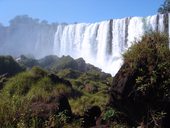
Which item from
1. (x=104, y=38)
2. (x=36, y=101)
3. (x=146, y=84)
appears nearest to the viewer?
(x=146, y=84)

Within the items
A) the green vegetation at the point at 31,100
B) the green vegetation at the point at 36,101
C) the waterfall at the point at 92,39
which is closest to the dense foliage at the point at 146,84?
the green vegetation at the point at 36,101

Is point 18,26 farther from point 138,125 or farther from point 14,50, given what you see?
point 138,125

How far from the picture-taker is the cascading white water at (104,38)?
2050 inches

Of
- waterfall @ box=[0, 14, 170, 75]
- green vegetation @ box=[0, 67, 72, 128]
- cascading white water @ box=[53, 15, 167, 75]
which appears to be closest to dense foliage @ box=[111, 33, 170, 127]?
green vegetation @ box=[0, 67, 72, 128]

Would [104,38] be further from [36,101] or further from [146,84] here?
[146,84]

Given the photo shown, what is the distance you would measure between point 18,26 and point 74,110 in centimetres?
9980

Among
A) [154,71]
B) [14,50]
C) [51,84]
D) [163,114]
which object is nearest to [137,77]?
[154,71]

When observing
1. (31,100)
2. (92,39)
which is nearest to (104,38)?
(92,39)

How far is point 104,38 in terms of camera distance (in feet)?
195

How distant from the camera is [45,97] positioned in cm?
1129

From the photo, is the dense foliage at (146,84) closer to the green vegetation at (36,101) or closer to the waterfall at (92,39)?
the green vegetation at (36,101)

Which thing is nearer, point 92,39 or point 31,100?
point 31,100

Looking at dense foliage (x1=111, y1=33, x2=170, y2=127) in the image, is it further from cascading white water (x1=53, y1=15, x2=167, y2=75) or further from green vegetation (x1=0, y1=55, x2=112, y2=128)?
cascading white water (x1=53, y1=15, x2=167, y2=75)

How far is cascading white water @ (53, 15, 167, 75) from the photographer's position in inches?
2050
